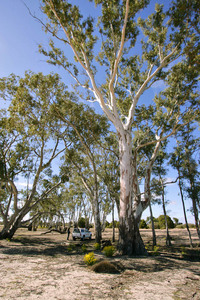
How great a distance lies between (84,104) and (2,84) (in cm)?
677

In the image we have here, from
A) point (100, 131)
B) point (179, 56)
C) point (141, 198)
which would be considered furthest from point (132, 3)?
point (141, 198)

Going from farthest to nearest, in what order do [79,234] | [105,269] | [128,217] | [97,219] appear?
[79,234] → [97,219] → [128,217] → [105,269]

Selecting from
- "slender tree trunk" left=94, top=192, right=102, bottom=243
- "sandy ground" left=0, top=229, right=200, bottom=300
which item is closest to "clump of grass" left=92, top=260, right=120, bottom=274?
"sandy ground" left=0, top=229, right=200, bottom=300

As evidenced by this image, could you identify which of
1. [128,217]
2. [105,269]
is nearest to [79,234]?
[128,217]

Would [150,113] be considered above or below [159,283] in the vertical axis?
above

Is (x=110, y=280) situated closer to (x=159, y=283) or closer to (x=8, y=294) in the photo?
(x=159, y=283)

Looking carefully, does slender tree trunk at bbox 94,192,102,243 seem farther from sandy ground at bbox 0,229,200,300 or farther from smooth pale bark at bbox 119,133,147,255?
sandy ground at bbox 0,229,200,300

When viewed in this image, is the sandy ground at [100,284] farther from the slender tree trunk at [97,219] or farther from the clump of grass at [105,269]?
the slender tree trunk at [97,219]

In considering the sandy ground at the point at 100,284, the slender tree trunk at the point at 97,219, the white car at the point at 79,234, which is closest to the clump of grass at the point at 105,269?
the sandy ground at the point at 100,284

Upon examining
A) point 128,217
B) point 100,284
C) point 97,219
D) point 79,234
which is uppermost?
point 128,217

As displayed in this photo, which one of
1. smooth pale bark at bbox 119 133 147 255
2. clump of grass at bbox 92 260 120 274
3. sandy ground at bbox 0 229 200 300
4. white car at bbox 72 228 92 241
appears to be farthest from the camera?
white car at bbox 72 228 92 241

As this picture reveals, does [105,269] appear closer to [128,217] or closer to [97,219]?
[128,217]

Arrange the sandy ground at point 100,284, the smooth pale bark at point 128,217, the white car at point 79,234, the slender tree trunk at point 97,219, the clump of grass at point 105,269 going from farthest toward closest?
the white car at point 79,234 → the slender tree trunk at point 97,219 → the smooth pale bark at point 128,217 → the clump of grass at point 105,269 → the sandy ground at point 100,284

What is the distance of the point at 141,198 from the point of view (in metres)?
10.0
